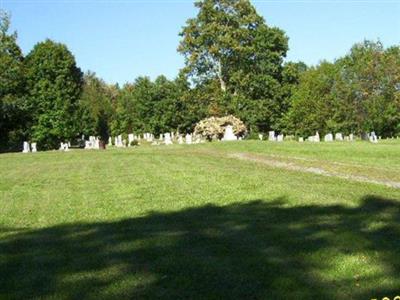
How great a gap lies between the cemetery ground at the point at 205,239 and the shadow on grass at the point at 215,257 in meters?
0.02

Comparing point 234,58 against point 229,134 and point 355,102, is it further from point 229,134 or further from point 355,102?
point 355,102

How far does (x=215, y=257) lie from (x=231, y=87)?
5512 centimetres

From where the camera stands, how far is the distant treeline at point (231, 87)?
5919 centimetres

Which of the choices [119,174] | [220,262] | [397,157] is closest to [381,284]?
[220,262]

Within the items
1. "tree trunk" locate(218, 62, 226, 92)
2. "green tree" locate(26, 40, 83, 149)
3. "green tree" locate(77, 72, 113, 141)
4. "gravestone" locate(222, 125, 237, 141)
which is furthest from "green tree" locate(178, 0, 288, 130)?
"green tree" locate(77, 72, 113, 141)

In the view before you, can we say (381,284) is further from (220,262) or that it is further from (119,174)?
(119,174)

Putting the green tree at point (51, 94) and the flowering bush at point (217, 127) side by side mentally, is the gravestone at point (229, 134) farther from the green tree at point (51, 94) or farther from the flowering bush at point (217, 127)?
the green tree at point (51, 94)

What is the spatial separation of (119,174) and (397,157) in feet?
39.1

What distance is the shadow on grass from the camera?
5613mm

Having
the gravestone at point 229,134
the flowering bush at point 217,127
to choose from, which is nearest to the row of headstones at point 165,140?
the flowering bush at point 217,127

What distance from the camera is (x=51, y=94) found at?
63.1 meters

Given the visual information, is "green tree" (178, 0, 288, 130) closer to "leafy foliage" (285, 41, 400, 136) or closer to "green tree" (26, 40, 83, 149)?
"leafy foliage" (285, 41, 400, 136)

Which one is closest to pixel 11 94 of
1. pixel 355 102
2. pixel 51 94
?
pixel 51 94

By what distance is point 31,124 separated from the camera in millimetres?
61219
